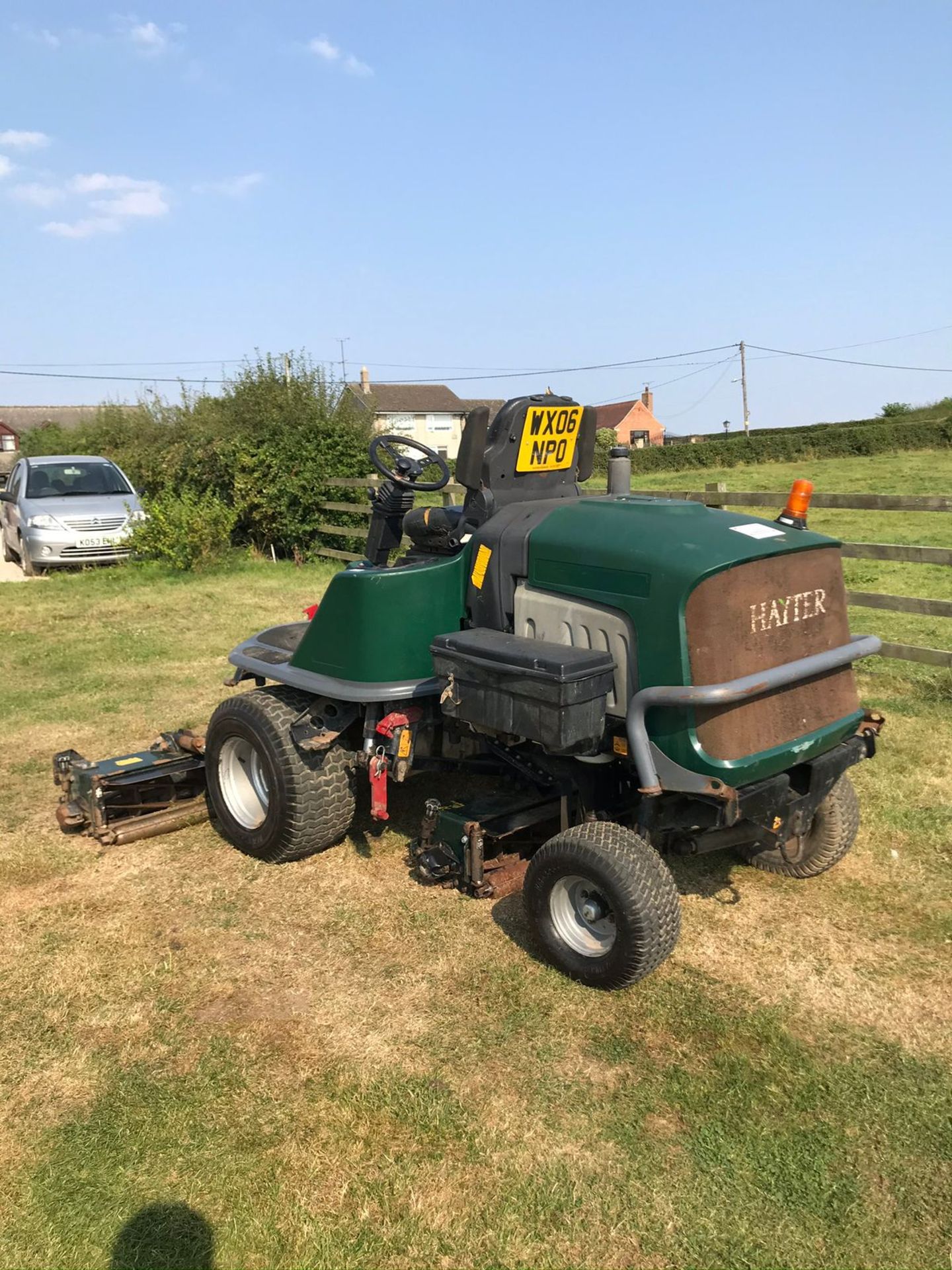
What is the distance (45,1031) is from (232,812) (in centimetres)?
145

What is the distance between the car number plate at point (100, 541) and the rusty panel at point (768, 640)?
436 inches

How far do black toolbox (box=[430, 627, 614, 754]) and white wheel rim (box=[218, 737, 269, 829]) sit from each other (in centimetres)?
139

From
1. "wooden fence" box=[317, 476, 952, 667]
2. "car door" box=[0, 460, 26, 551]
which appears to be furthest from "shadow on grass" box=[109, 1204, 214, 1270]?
"car door" box=[0, 460, 26, 551]

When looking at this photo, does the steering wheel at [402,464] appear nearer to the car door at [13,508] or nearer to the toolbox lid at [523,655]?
the toolbox lid at [523,655]

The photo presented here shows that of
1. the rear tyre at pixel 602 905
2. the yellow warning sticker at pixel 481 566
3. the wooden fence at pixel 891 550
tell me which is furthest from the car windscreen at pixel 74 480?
the rear tyre at pixel 602 905

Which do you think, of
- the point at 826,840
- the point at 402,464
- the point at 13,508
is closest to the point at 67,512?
the point at 13,508

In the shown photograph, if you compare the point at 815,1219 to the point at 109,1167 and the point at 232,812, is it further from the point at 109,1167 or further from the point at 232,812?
the point at 232,812

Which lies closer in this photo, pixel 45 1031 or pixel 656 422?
pixel 45 1031

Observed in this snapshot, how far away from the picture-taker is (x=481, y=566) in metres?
3.89

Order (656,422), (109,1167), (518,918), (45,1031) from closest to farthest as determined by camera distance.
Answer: (109,1167)
(45,1031)
(518,918)
(656,422)

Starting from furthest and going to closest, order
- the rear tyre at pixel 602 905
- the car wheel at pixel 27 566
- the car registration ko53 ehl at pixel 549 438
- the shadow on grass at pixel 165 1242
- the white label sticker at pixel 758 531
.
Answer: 1. the car wheel at pixel 27 566
2. the car registration ko53 ehl at pixel 549 438
3. the white label sticker at pixel 758 531
4. the rear tyre at pixel 602 905
5. the shadow on grass at pixel 165 1242

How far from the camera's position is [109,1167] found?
8.64 feet

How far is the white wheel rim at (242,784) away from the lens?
4.56 metres

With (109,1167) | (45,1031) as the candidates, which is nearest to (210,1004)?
(45,1031)
